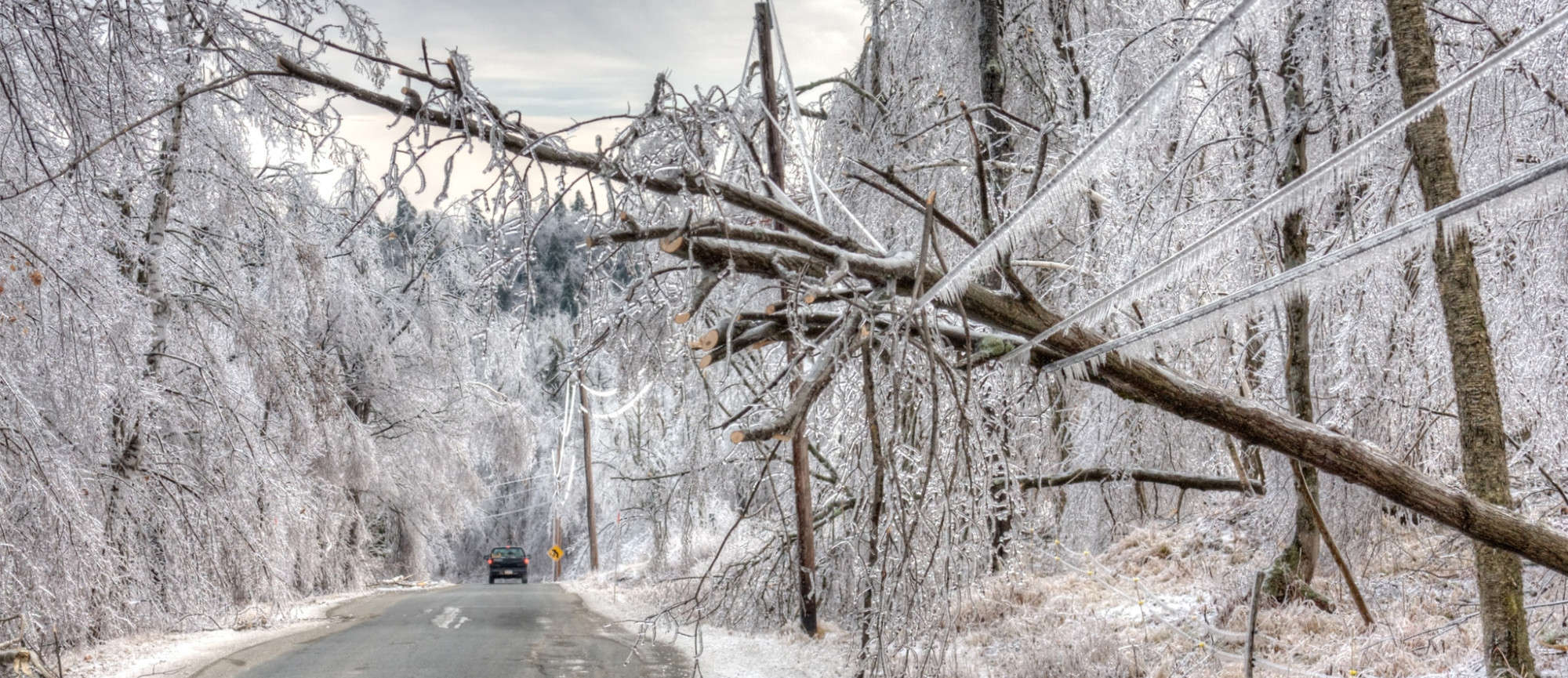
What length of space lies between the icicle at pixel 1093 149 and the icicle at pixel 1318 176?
0.35 metres

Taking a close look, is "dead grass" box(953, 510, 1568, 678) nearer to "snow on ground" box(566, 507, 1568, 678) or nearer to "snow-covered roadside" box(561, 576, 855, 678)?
"snow on ground" box(566, 507, 1568, 678)

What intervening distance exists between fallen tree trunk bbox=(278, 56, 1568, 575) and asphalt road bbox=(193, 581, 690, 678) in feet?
8.11

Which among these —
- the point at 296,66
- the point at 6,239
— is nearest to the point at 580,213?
the point at 296,66

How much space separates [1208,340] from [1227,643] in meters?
2.14

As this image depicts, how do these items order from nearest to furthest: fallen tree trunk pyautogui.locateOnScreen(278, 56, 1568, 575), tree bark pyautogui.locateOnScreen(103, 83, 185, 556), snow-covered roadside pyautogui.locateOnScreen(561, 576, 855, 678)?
fallen tree trunk pyautogui.locateOnScreen(278, 56, 1568, 575), tree bark pyautogui.locateOnScreen(103, 83, 185, 556), snow-covered roadside pyautogui.locateOnScreen(561, 576, 855, 678)

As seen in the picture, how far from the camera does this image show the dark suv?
25883 millimetres

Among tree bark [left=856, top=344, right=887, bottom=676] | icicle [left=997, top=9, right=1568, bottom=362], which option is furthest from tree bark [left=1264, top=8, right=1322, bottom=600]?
tree bark [left=856, top=344, right=887, bottom=676]

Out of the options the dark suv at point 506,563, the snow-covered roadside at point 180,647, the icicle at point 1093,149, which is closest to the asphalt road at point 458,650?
the snow-covered roadside at point 180,647

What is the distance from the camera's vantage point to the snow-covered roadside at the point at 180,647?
6992 mm

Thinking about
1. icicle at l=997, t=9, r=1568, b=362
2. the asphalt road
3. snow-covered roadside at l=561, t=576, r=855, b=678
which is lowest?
snow-covered roadside at l=561, t=576, r=855, b=678

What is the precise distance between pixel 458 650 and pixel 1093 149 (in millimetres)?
7548

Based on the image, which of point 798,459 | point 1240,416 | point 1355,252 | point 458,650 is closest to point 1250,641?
point 1240,416

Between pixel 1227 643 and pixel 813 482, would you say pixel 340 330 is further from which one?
pixel 1227 643

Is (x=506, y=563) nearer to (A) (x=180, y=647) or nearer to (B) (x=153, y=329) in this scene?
(A) (x=180, y=647)
